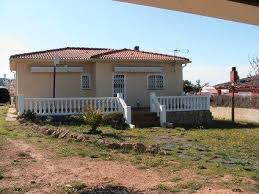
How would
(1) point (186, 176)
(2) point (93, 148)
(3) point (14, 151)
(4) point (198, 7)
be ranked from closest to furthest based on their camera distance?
(4) point (198, 7), (1) point (186, 176), (3) point (14, 151), (2) point (93, 148)

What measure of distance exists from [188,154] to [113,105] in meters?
11.5

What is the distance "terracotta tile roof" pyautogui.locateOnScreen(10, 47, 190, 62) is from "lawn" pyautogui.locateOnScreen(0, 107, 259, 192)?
780cm

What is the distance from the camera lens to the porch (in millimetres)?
22375

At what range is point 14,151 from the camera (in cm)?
1243

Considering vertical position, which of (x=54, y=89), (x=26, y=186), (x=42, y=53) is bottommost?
(x=26, y=186)

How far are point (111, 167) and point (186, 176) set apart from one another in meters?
1.87

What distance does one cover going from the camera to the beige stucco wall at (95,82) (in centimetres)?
2564

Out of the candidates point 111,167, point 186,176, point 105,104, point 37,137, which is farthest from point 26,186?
point 105,104

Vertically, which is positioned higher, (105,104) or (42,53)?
(42,53)

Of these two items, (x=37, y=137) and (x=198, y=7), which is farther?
(x=37, y=137)

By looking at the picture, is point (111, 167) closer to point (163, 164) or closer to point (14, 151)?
point (163, 164)

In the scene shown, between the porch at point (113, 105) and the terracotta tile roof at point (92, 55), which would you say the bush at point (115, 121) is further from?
the terracotta tile roof at point (92, 55)

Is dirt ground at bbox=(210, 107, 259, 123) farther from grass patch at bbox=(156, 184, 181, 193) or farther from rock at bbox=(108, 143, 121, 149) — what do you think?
grass patch at bbox=(156, 184, 181, 193)

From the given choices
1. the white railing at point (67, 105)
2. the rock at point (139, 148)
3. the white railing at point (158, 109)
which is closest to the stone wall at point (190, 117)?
the white railing at point (158, 109)
